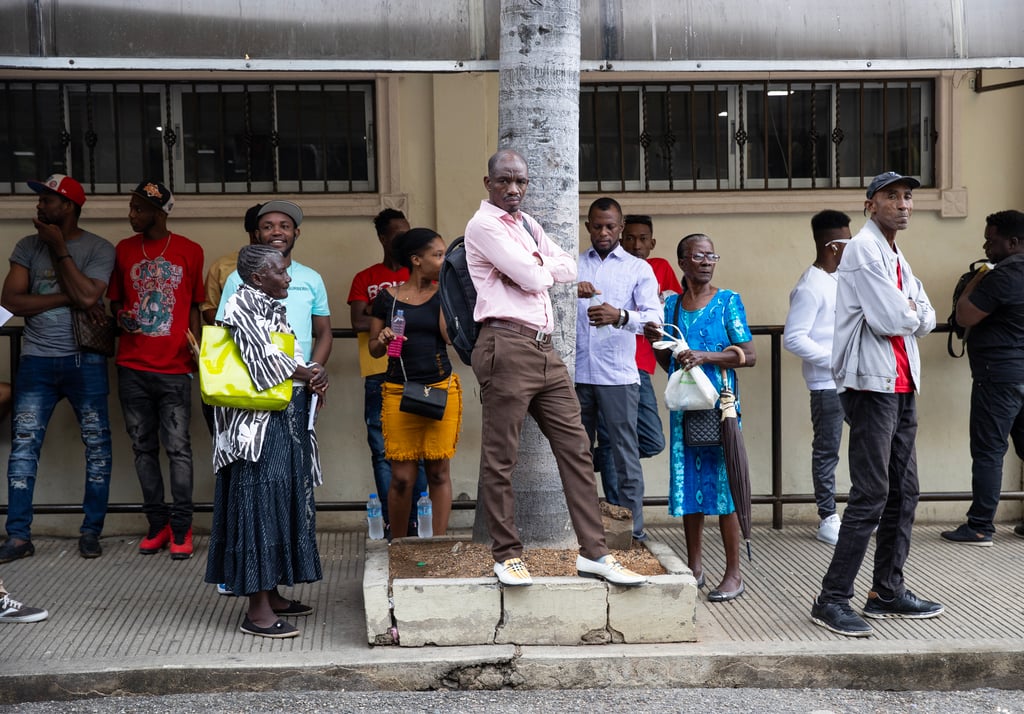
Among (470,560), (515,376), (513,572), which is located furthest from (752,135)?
(513,572)

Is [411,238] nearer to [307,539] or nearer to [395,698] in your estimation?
[307,539]

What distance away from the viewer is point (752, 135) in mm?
7816

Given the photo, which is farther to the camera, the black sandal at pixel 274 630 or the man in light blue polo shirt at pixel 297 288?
the man in light blue polo shirt at pixel 297 288

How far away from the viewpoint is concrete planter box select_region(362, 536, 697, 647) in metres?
4.96

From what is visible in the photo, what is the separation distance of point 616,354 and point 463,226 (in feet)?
5.04

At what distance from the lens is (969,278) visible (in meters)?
7.36

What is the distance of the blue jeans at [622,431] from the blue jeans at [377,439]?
1210 millimetres

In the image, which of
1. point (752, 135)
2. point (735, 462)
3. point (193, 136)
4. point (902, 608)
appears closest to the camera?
point (902, 608)

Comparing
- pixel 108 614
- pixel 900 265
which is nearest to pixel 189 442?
pixel 108 614

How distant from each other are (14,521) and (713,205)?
4624 millimetres

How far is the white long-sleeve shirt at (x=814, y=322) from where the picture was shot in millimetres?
6945

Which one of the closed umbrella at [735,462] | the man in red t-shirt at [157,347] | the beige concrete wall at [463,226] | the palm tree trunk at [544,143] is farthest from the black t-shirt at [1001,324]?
the man in red t-shirt at [157,347]

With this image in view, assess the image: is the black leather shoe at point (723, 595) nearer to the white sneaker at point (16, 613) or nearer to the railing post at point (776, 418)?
the railing post at point (776, 418)

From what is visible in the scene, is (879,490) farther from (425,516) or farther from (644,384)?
(425,516)
